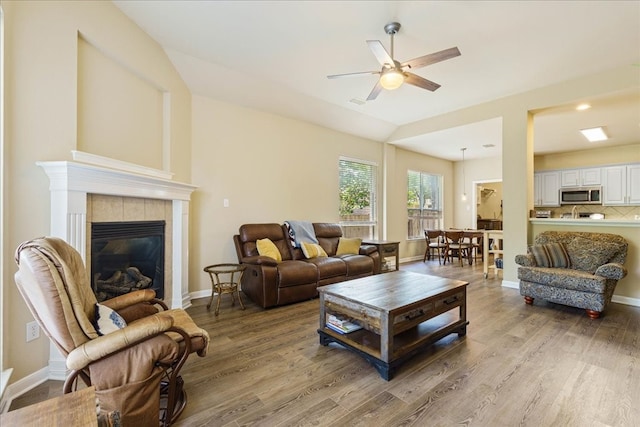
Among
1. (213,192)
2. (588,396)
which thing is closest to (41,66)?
(213,192)

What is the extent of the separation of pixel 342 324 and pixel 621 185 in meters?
7.67

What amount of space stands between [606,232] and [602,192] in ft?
12.7

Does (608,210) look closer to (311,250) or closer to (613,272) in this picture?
(613,272)

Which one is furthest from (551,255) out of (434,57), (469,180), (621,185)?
(469,180)

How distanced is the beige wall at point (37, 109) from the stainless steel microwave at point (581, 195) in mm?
9067

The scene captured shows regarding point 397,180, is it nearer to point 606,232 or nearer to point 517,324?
point 606,232

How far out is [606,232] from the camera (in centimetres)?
372

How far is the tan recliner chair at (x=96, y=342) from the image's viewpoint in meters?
1.26

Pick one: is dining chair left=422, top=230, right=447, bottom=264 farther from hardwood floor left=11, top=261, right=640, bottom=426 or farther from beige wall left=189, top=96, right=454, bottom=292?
hardwood floor left=11, top=261, right=640, bottom=426

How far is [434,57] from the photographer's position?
246cm

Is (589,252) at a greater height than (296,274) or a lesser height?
greater

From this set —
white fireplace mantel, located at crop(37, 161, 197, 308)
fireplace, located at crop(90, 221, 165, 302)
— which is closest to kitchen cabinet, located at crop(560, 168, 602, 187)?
white fireplace mantel, located at crop(37, 161, 197, 308)

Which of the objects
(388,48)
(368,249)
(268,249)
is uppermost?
(388,48)

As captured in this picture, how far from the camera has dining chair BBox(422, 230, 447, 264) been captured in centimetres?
651
